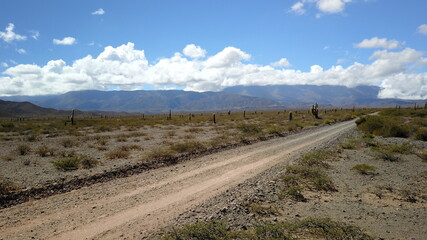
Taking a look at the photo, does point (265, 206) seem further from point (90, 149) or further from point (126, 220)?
point (90, 149)

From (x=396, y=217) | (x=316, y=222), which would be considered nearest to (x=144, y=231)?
(x=316, y=222)

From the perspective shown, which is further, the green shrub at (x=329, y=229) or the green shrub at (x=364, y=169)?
the green shrub at (x=364, y=169)

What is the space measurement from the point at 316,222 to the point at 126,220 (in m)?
4.65

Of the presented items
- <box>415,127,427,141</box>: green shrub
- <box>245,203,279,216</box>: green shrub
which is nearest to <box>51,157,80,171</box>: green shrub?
<box>245,203,279,216</box>: green shrub

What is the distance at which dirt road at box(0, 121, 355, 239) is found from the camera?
6348mm

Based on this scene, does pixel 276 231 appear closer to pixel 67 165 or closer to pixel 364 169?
pixel 364 169

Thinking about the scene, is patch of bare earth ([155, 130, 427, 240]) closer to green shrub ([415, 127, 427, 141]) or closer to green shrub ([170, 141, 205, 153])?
green shrub ([170, 141, 205, 153])

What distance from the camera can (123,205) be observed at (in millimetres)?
8000

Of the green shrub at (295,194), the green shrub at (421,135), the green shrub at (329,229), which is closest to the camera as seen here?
the green shrub at (329,229)

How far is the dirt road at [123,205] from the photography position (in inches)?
250

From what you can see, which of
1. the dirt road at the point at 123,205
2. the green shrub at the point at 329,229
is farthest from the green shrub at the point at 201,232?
the green shrub at the point at 329,229

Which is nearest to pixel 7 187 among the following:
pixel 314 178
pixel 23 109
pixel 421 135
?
pixel 314 178

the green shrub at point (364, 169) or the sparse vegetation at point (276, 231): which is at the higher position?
the sparse vegetation at point (276, 231)

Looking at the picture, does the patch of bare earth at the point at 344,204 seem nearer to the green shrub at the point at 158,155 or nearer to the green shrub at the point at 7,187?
the green shrub at the point at 158,155
